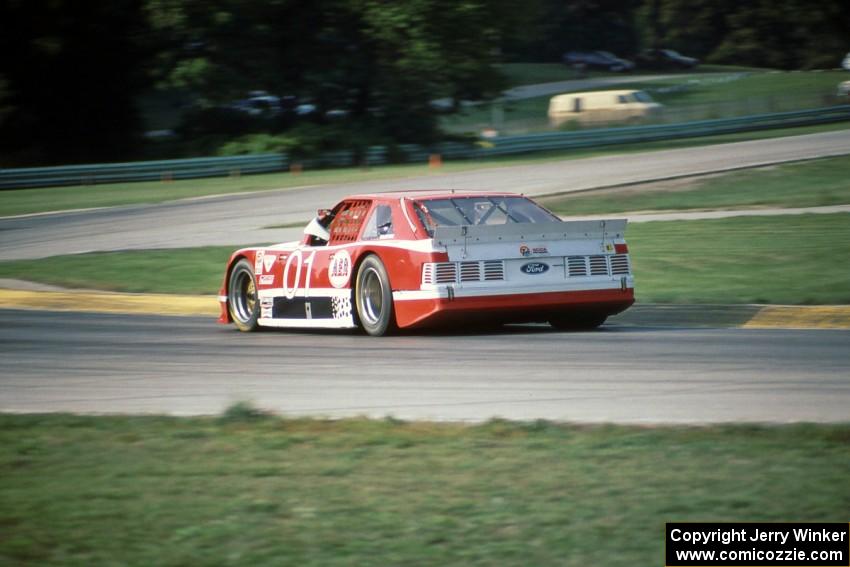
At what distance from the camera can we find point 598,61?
8588 cm

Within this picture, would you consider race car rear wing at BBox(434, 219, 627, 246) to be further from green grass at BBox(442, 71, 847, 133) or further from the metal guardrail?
green grass at BBox(442, 71, 847, 133)

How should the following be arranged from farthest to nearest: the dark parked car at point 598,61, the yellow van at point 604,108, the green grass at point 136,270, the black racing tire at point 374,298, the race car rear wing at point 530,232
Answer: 1. the dark parked car at point 598,61
2. the yellow van at point 604,108
3. the green grass at point 136,270
4. the black racing tire at point 374,298
5. the race car rear wing at point 530,232

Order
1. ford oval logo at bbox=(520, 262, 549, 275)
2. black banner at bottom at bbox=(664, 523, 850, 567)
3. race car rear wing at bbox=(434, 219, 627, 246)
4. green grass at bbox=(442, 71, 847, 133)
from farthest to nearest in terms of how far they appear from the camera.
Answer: green grass at bbox=(442, 71, 847, 133) < ford oval logo at bbox=(520, 262, 549, 275) < race car rear wing at bbox=(434, 219, 627, 246) < black banner at bottom at bbox=(664, 523, 850, 567)

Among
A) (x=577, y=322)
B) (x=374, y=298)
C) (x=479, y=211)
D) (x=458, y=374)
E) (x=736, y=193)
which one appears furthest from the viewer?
(x=736, y=193)

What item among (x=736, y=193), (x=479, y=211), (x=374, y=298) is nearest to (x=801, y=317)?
(x=479, y=211)

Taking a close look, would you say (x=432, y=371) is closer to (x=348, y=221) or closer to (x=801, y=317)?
(x=348, y=221)

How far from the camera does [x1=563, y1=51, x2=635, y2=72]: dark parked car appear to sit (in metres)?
85.5

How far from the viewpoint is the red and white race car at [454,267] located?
36.6 feet

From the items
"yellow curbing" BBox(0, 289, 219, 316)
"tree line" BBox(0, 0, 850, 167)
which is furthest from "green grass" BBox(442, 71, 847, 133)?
Answer: "yellow curbing" BBox(0, 289, 219, 316)

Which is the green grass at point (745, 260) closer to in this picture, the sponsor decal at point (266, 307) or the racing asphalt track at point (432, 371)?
the racing asphalt track at point (432, 371)

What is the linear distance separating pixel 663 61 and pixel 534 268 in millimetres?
81781

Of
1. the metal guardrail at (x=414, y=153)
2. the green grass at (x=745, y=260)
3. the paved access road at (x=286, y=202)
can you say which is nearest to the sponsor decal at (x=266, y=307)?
the green grass at (x=745, y=260)

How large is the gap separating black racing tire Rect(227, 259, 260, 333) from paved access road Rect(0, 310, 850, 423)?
1.15 metres

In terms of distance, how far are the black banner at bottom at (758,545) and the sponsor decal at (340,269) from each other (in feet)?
24.7
